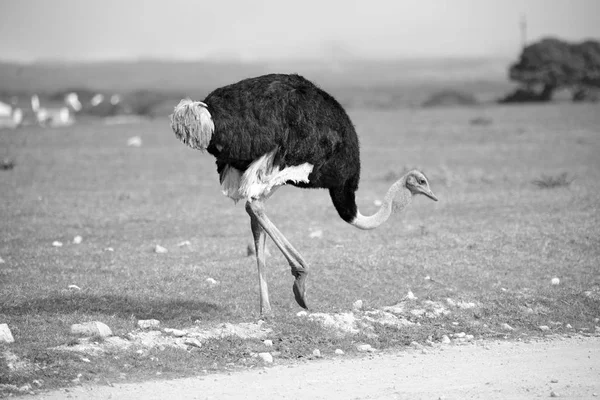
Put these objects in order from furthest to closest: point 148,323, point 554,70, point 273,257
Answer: point 554,70 < point 273,257 < point 148,323

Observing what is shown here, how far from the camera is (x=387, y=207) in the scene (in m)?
8.54

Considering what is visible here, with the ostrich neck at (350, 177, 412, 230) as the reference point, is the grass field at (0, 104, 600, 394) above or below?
below

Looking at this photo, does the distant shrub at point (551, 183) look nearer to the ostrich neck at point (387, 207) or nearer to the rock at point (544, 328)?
the ostrich neck at point (387, 207)

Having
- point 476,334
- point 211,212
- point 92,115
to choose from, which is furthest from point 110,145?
point 92,115

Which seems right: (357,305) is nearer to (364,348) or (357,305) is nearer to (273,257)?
(364,348)

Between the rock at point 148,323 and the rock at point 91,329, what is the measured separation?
1.08 ft

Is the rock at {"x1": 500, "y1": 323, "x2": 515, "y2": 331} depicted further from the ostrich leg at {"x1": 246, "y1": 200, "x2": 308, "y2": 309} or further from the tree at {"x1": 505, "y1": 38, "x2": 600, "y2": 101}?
the tree at {"x1": 505, "y1": 38, "x2": 600, "y2": 101}

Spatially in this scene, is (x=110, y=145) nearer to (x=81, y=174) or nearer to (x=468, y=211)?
(x=81, y=174)

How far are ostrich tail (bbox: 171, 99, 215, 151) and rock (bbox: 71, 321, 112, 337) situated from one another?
1466 mm

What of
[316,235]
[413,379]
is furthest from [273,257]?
[413,379]

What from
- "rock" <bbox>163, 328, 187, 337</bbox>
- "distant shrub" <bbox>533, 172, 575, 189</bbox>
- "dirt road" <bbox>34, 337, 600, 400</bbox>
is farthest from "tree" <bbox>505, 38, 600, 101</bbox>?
"rock" <bbox>163, 328, 187, 337</bbox>

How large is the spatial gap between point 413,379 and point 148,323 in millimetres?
2114

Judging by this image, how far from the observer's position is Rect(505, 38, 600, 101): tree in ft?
207

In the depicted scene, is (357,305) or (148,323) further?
(357,305)
